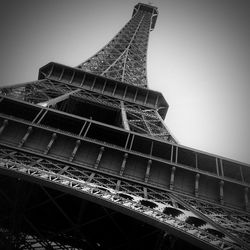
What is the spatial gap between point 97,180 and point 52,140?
3368mm

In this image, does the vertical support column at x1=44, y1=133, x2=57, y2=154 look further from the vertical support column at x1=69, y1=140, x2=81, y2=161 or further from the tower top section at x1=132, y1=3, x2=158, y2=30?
the tower top section at x1=132, y1=3, x2=158, y2=30

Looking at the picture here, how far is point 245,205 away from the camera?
49.9 ft

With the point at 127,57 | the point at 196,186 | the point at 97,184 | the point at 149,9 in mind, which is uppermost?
the point at 149,9

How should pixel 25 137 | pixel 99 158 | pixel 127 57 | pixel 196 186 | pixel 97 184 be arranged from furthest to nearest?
1. pixel 127 57
2. pixel 25 137
3. pixel 99 158
4. pixel 196 186
5. pixel 97 184

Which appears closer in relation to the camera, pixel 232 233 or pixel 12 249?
pixel 232 233

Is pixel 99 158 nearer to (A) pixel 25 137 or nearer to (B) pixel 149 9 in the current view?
(A) pixel 25 137

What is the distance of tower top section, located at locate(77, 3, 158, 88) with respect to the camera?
39781 millimetres

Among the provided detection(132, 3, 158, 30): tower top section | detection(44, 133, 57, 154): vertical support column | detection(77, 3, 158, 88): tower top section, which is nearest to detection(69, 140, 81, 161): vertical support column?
detection(44, 133, 57, 154): vertical support column

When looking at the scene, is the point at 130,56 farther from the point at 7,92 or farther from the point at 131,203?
the point at 131,203

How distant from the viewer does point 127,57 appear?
47469mm

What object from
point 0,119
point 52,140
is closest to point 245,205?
point 52,140

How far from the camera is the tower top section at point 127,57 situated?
39781 mm

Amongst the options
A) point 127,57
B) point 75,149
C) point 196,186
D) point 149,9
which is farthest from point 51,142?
point 149,9

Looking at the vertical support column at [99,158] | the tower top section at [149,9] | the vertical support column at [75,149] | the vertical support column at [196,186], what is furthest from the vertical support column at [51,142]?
the tower top section at [149,9]
